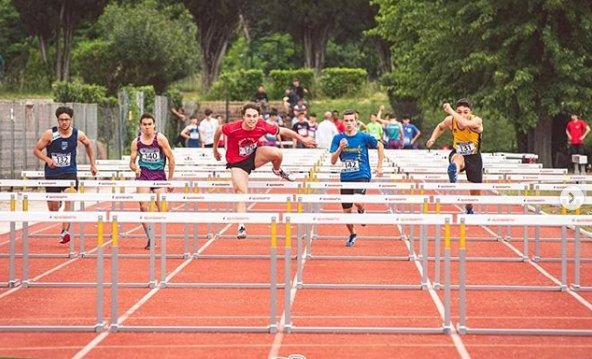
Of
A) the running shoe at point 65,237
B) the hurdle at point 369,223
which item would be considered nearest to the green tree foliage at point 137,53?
the running shoe at point 65,237

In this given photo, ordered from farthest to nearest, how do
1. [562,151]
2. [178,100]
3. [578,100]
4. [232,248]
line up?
1. [178,100]
2. [562,151]
3. [578,100]
4. [232,248]

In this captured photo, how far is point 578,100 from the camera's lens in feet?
137

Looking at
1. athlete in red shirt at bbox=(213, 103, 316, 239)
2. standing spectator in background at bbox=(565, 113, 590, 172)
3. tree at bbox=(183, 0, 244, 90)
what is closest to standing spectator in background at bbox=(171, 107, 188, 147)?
standing spectator in background at bbox=(565, 113, 590, 172)

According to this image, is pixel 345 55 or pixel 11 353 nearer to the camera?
pixel 11 353

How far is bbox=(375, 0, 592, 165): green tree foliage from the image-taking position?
41.3 metres

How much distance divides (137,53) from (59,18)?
24.9 feet

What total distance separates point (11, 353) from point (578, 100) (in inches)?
1289

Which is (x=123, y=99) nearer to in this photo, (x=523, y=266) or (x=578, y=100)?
(x=578, y=100)

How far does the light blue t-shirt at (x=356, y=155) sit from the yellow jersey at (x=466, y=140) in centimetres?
208

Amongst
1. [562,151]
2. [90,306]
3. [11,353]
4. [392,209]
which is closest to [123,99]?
[562,151]

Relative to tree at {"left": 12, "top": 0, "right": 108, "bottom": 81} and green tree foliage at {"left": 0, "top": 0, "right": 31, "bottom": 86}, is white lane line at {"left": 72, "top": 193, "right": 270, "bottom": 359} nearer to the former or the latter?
tree at {"left": 12, "top": 0, "right": 108, "bottom": 81}

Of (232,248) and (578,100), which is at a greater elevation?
(578,100)

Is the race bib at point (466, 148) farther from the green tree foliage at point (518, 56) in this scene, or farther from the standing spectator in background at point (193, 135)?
the standing spectator in background at point (193, 135)

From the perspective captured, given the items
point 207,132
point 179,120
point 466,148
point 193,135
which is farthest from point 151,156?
point 179,120
